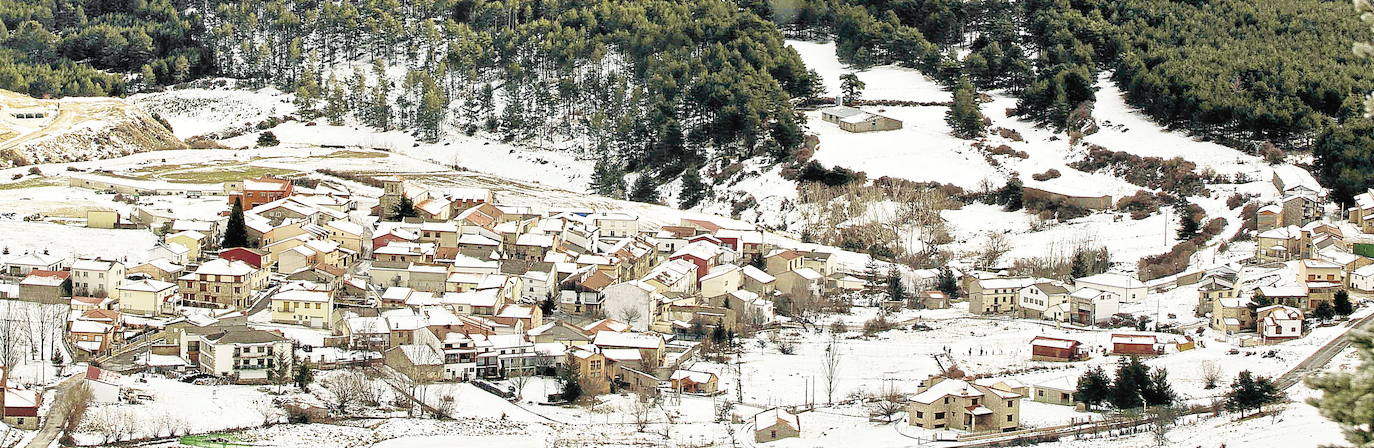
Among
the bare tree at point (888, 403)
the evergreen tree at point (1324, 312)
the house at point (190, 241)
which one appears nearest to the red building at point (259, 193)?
the house at point (190, 241)

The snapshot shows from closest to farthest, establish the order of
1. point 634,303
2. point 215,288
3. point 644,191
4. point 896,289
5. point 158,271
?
point 215,288 → point 158,271 → point 634,303 → point 896,289 → point 644,191

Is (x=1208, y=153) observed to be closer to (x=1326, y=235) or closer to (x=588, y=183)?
(x=1326, y=235)

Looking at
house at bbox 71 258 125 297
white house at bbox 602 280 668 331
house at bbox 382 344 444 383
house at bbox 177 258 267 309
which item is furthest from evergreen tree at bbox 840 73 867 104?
house at bbox 382 344 444 383

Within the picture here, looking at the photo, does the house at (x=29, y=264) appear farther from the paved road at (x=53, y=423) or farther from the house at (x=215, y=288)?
the paved road at (x=53, y=423)

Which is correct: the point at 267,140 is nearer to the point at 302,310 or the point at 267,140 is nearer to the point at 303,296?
the point at 303,296

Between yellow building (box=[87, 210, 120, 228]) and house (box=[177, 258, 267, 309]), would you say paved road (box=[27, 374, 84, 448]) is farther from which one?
yellow building (box=[87, 210, 120, 228])

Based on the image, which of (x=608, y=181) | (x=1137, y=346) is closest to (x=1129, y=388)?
(x=1137, y=346)
